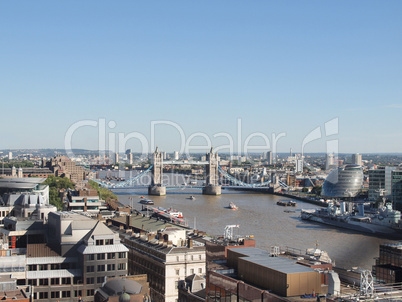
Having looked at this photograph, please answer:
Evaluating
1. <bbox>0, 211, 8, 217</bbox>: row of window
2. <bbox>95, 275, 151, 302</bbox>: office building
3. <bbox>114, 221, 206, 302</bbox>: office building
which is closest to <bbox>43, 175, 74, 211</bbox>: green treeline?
<bbox>0, 211, 8, 217</bbox>: row of window

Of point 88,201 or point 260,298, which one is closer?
point 260,298

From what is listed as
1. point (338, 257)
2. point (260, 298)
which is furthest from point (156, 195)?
point (260, 298)

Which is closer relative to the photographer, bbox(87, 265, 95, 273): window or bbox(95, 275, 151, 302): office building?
bbox(95, 275, 151, 302): office building

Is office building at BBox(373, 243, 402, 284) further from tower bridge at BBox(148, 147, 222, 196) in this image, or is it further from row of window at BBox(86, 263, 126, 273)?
tower bridge at BBox(148, 147, 222, 196)

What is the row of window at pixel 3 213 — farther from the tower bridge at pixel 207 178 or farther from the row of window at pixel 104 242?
the tower bridge at pixel 207 178

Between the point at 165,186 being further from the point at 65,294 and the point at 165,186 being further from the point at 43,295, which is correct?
the point at 43,295

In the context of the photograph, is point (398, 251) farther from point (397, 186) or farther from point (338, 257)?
point (397, 186)
